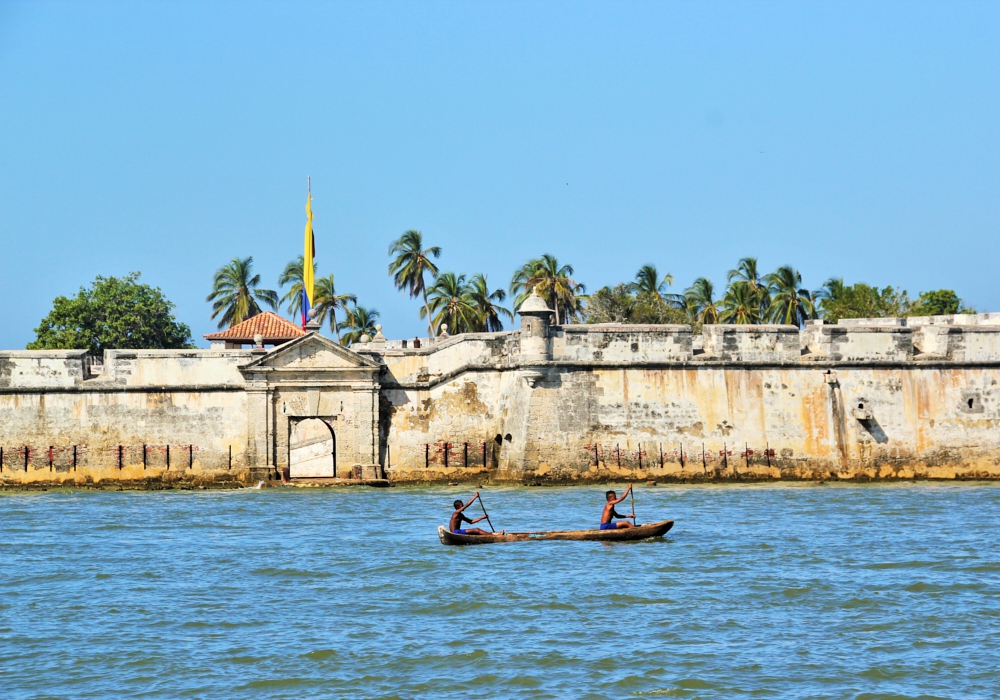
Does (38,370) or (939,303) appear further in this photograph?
(939,303)

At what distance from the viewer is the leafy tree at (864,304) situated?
47.7 meters

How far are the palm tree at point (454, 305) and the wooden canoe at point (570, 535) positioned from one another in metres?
28.3

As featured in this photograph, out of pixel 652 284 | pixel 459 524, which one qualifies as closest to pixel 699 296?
pixel 652 284

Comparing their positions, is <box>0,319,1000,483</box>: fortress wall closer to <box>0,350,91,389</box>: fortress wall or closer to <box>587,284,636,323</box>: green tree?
<box>0,350,91,389</box>: fortress wall

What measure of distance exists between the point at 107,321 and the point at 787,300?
25295mm

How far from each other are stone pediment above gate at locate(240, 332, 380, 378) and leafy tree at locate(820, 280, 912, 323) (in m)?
25.1

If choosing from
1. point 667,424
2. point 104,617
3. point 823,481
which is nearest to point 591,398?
point 667,424

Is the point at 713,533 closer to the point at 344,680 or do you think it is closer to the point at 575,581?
the point at 575,581

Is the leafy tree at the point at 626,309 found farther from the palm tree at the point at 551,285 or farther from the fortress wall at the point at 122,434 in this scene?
the fortress wall at the point at 122,434

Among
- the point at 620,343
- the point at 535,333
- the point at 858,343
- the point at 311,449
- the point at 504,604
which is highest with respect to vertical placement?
the point at 535,333

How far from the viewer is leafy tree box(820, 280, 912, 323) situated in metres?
47.7

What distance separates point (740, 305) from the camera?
48.7 meters

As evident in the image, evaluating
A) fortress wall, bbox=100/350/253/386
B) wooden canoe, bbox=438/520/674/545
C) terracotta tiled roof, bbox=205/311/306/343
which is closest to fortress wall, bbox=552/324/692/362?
fortress wall, bbox=100/350/253/386

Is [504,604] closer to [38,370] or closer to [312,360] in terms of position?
[312,360]
